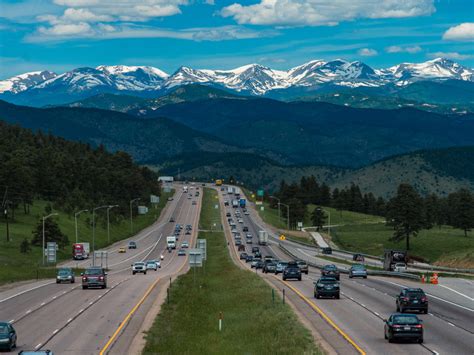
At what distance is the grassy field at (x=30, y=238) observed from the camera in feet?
325

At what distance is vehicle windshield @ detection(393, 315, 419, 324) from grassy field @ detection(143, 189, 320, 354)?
4.24 meters

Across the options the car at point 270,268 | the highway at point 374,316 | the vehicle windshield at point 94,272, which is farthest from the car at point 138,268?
the vehicle windshield at point 94,272

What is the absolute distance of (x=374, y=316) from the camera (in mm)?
53562

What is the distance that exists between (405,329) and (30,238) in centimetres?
10104

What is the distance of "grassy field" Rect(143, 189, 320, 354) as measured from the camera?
140 feet

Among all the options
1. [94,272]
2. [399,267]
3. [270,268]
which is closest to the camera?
[94,272]

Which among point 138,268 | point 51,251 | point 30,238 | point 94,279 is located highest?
point 30,238

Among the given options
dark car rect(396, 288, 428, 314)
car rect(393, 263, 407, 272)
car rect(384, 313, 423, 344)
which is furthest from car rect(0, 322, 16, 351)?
car rect(393, 263, 407, 272)

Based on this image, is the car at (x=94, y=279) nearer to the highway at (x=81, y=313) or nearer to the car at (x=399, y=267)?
the highway at (x=81, y=313)

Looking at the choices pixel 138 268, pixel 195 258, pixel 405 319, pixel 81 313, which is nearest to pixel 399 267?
pixel 138 268

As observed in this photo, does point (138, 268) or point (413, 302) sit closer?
point (413, 302)

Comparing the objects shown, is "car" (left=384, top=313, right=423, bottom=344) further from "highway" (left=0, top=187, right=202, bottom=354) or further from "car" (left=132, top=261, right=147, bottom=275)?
"car" (left=132, top=261, right=147, bottom=275)

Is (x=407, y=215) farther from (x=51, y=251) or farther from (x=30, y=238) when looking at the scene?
(x=51, y=251)

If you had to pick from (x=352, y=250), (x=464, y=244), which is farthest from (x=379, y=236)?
(x=464, y=244)
